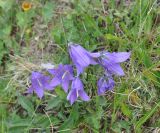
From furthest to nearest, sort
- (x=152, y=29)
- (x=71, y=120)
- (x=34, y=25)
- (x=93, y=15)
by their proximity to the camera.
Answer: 1. (x=34, y=25)
2. (x=93, y=15)
3. (x=152, y=29)
4. (x=71, y=120)

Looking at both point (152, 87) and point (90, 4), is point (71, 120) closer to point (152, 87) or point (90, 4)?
point (152, 87)

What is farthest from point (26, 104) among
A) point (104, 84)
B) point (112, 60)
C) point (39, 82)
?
point (112, 60)

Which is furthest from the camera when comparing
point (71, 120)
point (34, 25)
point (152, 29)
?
point (34, 25)

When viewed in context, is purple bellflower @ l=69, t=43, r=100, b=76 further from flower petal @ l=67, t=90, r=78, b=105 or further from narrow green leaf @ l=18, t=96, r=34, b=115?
narrow green leaf @ l=18, t=96, r=34, b=115

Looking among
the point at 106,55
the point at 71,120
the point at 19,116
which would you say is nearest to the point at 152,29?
the point at 106,55

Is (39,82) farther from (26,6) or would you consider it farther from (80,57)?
(26,6)

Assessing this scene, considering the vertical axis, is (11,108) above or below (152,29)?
below
